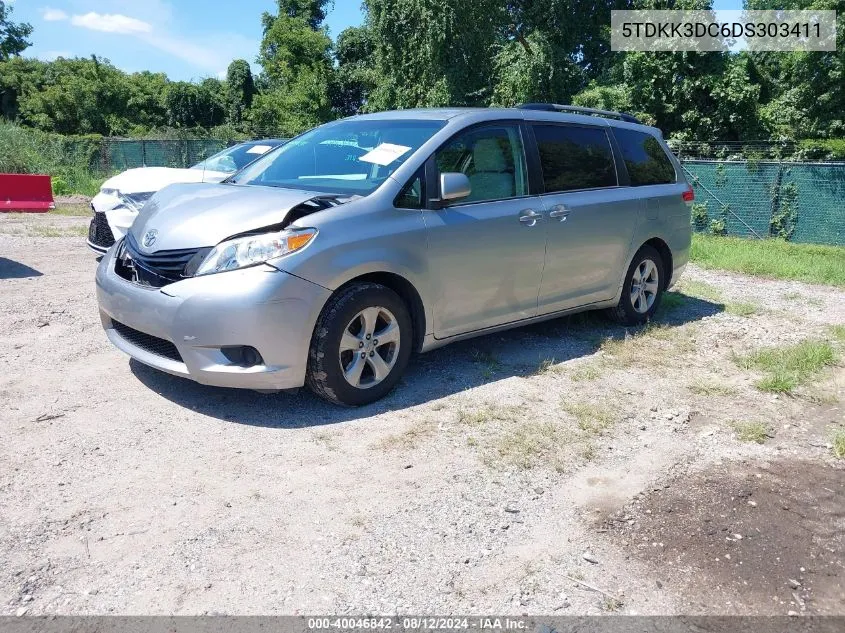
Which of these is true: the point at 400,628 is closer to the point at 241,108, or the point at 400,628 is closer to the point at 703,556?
the point at 703,556

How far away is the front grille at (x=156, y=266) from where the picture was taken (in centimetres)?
420

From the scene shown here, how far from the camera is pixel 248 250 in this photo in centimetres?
409

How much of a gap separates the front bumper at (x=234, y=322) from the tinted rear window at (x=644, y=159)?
11.6 feet

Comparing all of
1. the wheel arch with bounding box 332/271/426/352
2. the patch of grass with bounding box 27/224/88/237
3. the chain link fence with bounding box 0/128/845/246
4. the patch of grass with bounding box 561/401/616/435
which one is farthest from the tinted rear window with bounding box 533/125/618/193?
the chain link fence with bounding box 0/128/845/246

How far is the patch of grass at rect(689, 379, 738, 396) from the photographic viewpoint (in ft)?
17.0

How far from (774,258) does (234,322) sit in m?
10.3

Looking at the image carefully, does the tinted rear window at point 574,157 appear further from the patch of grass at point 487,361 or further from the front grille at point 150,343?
the front grille at point 150,343

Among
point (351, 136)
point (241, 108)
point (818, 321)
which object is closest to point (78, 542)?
point (351, 136)

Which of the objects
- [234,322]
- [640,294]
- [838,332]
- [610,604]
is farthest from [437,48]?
[610,604]

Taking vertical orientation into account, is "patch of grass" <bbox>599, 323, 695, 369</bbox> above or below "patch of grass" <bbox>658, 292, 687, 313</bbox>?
below

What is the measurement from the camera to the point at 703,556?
121 inches

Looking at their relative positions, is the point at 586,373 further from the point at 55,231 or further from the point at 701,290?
the point at 55,231

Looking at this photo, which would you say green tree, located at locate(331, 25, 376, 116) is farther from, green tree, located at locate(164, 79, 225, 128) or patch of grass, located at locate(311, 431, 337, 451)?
patch of grass, located at locate(311, 431, 337, 451)

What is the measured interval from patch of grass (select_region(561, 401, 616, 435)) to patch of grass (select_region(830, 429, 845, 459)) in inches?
49.7
